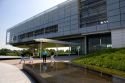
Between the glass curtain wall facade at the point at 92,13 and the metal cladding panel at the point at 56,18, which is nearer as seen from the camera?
the glass curtain wall facade at the point at 92,13

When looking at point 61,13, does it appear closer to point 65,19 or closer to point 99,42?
point 65,19

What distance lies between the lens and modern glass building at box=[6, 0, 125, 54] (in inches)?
1136

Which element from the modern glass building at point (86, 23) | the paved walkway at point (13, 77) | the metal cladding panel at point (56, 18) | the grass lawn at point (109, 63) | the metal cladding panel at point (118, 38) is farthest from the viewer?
the metal cladding panel at point (56, 18)

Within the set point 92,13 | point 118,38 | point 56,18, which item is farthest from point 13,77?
point 56,18

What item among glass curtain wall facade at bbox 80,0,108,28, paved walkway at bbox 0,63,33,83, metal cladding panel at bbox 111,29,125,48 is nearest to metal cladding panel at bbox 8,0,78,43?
glass curtain wall facade at bbox 80,0,108,28

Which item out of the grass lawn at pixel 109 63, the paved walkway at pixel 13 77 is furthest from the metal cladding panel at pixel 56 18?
the paved walkway at pixel 13 77

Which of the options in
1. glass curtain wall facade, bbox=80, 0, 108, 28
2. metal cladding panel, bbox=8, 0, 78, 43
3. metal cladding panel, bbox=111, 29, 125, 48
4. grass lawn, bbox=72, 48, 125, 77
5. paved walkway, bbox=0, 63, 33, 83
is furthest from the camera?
metal cladding panel, bbox=8, 0, 78, 43

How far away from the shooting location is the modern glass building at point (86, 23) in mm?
28859

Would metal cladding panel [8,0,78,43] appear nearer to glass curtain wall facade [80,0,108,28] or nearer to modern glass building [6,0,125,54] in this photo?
modern glass building [6,0,125,54]

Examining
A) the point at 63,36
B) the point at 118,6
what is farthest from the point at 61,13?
the point at 118,6

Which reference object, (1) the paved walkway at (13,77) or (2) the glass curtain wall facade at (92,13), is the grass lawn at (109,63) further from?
(2) the glass curtain wall facade at (92,13)

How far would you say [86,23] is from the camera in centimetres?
3462

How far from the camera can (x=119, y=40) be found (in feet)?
92.9

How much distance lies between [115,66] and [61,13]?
29.3 meters
